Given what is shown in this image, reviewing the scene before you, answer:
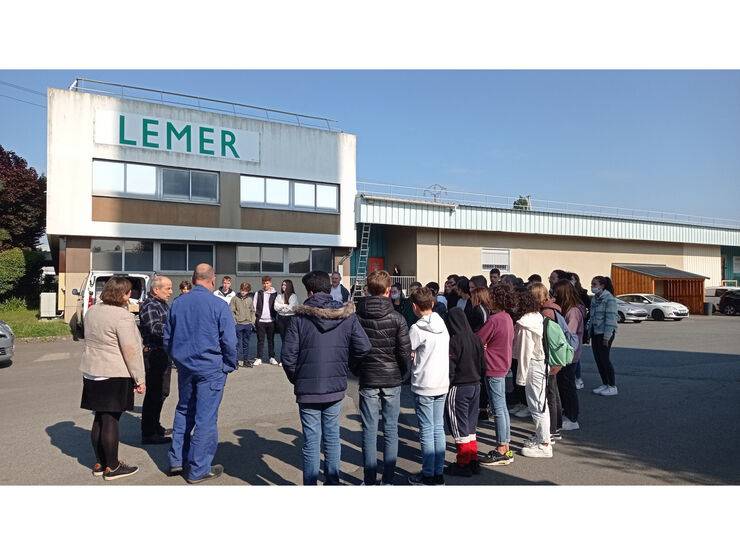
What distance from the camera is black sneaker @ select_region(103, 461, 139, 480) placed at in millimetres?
5219

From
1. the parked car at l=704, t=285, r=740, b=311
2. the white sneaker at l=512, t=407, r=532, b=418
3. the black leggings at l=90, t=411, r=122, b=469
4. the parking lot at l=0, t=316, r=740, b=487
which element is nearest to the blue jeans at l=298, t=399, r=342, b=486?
the parking lot at l=0, t=316, r=740, b=487

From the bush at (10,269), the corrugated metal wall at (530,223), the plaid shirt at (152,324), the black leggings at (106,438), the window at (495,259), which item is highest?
the corrugated metal wall at (530,223)

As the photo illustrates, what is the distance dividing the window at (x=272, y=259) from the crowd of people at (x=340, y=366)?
16905mm

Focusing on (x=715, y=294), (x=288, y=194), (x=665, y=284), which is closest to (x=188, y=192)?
(x=288, y=194)

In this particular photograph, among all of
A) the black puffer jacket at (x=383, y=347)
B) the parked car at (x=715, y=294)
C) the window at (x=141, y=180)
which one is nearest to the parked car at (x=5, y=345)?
the window at (x=141, y=180)

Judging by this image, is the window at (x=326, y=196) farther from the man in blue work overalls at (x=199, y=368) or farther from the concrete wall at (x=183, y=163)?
the man in blue work overalls at (x=199, y=368)

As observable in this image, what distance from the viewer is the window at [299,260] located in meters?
24.0

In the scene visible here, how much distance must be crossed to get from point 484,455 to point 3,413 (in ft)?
21.4

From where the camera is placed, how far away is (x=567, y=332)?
273 inches

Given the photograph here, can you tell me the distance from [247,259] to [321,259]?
10.9ft

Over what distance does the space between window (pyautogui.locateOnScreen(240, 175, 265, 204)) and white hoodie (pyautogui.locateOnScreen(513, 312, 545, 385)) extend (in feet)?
60.0

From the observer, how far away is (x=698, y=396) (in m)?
8.62

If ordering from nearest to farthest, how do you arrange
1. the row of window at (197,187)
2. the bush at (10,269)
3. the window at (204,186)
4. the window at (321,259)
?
the row of window at (197,187) → the window at (204,186) → the bush at (10,269) → the window at (321,259)
